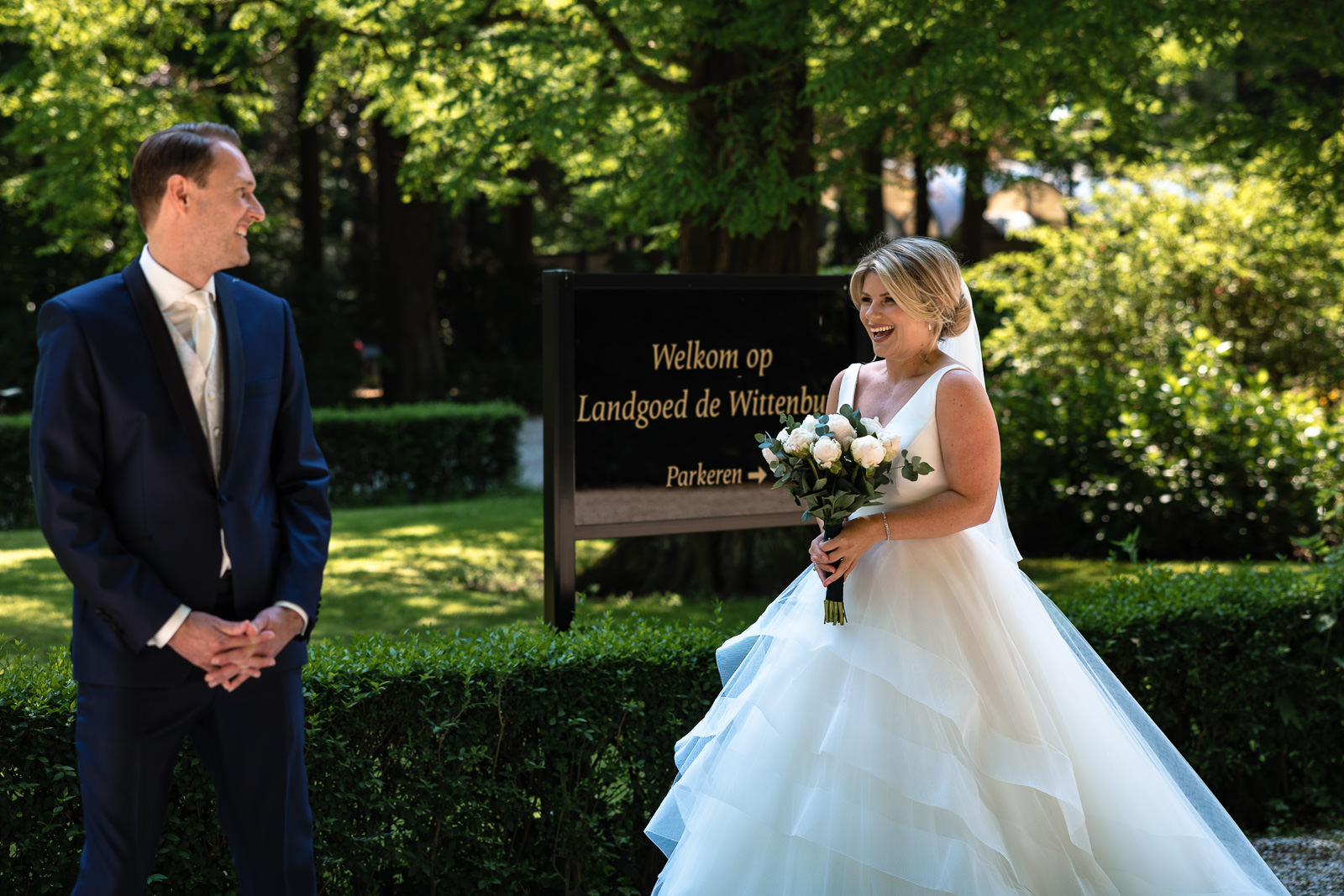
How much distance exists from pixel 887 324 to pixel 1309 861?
2842mm

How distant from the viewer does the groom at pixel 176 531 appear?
2.65 meters

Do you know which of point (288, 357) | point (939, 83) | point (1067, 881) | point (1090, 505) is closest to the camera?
point (288, 357)

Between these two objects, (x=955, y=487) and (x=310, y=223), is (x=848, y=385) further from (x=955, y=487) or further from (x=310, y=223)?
(x=310, y=223)

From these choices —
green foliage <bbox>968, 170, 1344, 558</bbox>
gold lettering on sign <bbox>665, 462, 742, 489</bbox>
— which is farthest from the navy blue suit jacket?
green foliage <bbox>968, 170, 1344, 558</bbox>

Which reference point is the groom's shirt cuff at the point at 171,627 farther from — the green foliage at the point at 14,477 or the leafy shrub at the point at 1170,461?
the green foliage at the point at 14,477

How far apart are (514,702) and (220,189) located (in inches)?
77.2

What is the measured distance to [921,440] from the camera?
3439 mm

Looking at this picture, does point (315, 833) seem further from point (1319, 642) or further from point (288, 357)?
point (1319, 642)

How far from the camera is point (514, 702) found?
4.00 m

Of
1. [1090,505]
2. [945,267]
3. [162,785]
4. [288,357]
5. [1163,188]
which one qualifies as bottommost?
[1090,505]

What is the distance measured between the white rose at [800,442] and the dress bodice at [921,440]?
0.79 ft

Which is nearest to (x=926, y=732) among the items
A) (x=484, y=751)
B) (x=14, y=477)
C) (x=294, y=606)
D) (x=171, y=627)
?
(x=484, y=751)

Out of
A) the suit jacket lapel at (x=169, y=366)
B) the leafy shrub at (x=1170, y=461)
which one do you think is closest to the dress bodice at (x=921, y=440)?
the suit jacket lapel at (x=169, y=366)

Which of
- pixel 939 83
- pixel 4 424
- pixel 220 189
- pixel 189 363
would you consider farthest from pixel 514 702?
pixel 4 424
